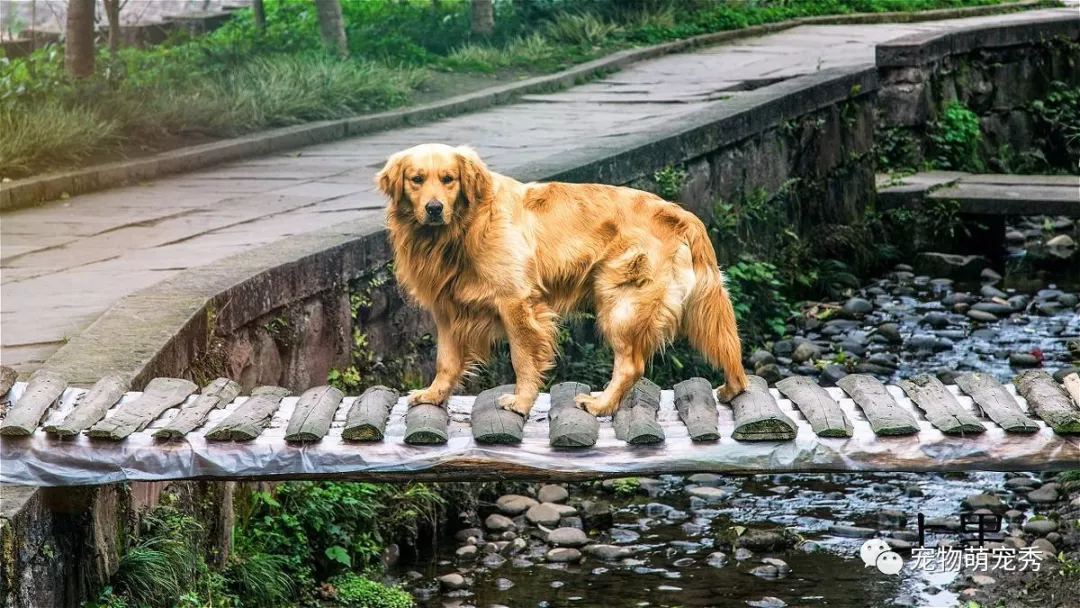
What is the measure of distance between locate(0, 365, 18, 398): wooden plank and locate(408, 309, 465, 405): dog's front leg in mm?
1330

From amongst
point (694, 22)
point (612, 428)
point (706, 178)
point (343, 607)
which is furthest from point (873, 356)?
point (694, 22)

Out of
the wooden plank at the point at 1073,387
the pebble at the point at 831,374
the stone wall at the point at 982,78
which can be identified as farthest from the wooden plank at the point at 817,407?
the stone wall at the point at 982,78

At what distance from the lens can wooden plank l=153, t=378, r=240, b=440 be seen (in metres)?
4.31

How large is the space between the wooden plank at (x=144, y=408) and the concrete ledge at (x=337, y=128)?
203 inches

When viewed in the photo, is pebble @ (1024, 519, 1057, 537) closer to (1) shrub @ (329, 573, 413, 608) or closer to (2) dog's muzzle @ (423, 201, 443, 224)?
(1) shrub @ (329, 573, 413, 608)

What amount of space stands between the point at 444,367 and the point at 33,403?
1.29 m

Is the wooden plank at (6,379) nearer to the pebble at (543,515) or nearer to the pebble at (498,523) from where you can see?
the pebble at (498,523)

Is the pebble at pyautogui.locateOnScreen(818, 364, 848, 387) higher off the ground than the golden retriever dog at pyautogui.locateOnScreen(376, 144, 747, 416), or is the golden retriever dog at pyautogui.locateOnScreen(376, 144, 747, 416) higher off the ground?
the golden retriever dog at pyautogui.locateOnScreen(376, 144, 747, 416)

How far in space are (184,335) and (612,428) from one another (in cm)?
189

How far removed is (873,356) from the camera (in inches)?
386

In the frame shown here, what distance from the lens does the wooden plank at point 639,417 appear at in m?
4.28

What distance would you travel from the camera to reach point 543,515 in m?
7.18

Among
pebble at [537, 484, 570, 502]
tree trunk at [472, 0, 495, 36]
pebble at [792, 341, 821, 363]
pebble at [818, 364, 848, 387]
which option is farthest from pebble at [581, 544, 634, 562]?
tree trunk at [472, 0, 495, 36]

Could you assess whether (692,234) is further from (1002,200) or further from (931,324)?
(1002,200)
